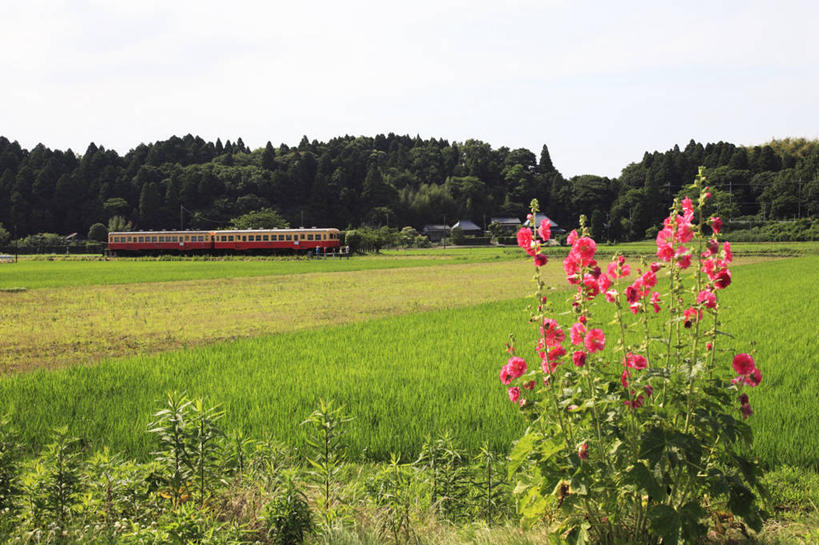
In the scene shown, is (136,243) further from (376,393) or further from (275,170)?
(376,393)

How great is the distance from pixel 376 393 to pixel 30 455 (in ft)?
10.0

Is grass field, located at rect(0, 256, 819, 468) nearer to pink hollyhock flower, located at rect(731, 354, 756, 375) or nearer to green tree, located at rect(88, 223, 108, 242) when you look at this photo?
pink hollyhock flower, located at rect(731, 354, 756, 375)

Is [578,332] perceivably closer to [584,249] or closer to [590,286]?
[590,286]

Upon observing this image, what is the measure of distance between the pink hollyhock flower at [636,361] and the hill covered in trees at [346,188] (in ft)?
259

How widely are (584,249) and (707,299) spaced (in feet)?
1.94

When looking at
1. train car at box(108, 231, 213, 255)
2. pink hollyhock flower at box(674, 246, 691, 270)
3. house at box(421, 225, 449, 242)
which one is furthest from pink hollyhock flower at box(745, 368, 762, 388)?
house at box(421, 225, 449, 242)

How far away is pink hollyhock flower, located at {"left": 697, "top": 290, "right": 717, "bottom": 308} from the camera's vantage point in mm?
2600

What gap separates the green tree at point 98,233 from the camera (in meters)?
78.5

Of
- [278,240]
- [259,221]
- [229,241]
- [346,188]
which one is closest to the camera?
[278,240]

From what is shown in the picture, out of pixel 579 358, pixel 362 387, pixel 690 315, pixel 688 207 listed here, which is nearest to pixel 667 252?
pixel 688 207

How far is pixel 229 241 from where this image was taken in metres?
51.1

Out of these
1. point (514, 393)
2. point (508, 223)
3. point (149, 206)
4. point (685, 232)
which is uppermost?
point (149, 206)

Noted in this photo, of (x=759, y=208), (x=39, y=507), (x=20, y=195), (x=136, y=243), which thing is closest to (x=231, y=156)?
(x=20, y=195)

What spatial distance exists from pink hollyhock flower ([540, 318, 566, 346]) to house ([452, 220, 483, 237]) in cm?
9644
